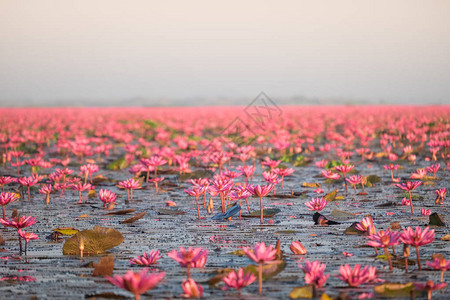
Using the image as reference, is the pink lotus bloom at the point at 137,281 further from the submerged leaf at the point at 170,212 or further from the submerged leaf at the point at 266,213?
the submerged leaf at the point at 170,212

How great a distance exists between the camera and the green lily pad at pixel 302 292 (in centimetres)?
257

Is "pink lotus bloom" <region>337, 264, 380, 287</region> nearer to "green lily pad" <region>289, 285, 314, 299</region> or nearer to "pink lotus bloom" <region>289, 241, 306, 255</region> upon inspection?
"green lily pad" <region>289, 285, 314, 299</region>

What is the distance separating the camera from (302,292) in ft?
8.44

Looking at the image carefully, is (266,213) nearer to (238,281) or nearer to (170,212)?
(170,212)

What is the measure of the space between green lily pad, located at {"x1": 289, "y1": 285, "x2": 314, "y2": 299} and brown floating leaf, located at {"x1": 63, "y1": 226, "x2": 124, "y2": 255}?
5.17 feet

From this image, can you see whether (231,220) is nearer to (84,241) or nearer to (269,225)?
(269,225)

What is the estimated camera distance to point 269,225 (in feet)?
14.5

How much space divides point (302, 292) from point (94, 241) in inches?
68.2

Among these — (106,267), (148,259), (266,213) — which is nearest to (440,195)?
(266,213)

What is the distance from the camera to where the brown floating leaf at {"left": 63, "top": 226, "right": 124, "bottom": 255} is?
3594 millimetres

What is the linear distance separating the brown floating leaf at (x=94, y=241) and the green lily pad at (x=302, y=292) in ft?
5.17

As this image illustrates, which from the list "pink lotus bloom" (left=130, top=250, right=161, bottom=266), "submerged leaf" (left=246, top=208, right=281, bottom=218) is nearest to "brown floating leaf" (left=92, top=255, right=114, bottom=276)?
"pink lotus bloom" (left=130, top=250, right=161, bottom=266)

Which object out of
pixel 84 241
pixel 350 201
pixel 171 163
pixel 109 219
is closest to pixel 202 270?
pixel 84 241

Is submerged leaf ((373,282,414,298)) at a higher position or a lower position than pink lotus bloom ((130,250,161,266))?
lower
